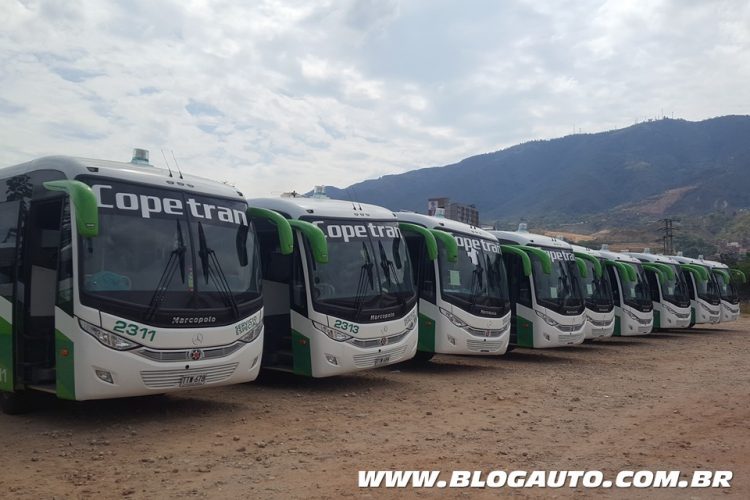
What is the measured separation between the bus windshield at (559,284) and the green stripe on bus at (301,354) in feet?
22.4

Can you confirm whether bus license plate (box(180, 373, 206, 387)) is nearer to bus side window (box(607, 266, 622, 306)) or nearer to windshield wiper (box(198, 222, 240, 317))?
windshield wiper (box(198, 222, 240, 317))

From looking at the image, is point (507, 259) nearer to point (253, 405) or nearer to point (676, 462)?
point (253, 405)

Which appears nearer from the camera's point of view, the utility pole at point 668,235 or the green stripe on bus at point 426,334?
the green stripe on bus at point 426,334

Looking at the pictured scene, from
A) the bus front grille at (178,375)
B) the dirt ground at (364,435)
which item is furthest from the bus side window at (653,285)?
the bus front grille at (178,375)

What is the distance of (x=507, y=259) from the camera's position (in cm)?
1588

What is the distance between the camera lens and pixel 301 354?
33.1 ft

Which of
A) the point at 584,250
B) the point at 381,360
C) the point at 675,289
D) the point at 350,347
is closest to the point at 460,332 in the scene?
the point at 381,360

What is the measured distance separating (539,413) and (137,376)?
488 cm

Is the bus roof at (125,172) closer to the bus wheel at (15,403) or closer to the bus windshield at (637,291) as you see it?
the bus wheel at (15,403)

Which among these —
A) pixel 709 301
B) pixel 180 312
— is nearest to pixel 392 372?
pixel 180 312

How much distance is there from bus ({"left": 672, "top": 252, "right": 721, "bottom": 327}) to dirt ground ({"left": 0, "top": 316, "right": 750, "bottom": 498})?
16200mm

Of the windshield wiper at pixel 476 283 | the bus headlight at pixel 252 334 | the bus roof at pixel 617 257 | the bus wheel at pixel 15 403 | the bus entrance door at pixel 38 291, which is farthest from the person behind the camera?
the bus roof at pixel 617 257

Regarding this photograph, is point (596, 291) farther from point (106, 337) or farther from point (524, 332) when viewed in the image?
point (106, 337)

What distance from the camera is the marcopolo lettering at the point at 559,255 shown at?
16.3 meters
